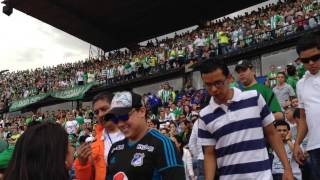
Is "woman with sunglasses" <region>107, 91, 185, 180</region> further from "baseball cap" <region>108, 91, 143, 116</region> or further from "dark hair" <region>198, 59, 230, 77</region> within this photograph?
"dark hair" <region>198, 59, 230, 77</region>

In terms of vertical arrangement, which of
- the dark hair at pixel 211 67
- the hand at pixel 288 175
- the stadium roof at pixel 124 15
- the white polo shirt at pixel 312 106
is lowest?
the hand at pixel 288 175

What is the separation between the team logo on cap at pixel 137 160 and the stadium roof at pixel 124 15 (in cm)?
2593

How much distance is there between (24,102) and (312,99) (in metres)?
29.1

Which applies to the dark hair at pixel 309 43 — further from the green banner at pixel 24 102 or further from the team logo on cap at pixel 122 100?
the green banner at pixel 24 102

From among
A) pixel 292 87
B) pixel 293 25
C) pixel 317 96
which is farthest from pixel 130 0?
pixel 317 96

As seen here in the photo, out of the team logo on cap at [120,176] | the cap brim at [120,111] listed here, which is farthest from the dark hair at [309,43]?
the team logo on cap at [120,176]

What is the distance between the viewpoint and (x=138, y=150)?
10.3ft

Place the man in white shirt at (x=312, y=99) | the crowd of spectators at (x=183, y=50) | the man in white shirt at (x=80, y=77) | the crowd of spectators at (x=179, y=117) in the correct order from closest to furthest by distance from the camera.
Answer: the man in white shirt at (x=312, y=99) → the crowd of spectators at (x=179, y=117) → the crowd of spectators at (x=183, y=50) → the man in white shirt at (x=80, y=77)

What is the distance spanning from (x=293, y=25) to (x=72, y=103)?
16232 millimetres

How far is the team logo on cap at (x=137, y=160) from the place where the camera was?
3.09 metres

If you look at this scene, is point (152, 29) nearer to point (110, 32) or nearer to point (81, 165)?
point (110, 32)

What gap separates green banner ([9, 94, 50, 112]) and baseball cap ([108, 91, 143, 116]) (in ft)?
90.6

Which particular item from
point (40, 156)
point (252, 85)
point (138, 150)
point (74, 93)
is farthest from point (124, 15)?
point (40, 156)

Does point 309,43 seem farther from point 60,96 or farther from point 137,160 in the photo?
point 60,96
